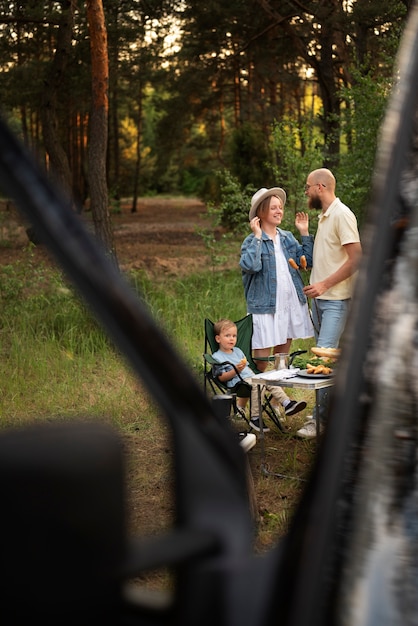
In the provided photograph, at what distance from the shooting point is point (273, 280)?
24.2ft

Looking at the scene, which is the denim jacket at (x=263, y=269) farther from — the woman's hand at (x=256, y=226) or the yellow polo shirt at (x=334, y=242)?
the yellow polo shirt at (x=334, y=242)

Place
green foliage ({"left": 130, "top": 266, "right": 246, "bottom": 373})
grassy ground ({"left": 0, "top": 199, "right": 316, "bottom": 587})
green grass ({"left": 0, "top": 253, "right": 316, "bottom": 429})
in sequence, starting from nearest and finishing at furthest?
grassy ground ({"left": 0, "top": 199, "right": 316, "bottom": 587}) < green grass ({"left": 0, "top": 253, "right": 316, "bottom": 429}) < green foliage ({"left": 130, "top": 266, "right": 246, "bottom": 373})

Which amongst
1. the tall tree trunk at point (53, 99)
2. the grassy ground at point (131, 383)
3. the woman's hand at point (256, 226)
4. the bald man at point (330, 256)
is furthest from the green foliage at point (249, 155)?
the bald man at point (330, 256)

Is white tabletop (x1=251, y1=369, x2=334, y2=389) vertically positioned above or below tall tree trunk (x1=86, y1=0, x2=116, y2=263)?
below

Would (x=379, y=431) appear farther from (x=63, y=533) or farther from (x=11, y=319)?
(x=11, y=319)

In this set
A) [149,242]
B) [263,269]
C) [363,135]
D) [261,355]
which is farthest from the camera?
[149,242]

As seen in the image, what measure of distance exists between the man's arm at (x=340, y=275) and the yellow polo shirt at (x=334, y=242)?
1.5 inches

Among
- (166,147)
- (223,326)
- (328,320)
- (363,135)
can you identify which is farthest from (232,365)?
(166,147)

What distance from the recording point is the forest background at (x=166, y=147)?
24.3 ft

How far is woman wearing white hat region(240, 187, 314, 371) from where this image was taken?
24.1 ft

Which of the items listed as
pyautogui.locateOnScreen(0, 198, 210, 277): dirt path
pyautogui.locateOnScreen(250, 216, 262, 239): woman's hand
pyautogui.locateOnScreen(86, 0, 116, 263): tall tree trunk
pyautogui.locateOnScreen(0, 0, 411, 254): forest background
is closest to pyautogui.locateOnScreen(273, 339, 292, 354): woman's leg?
pyautogui.locateOnScreen(250, 216, 262, 239): woman's hand

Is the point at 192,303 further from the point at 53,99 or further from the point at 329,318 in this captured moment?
the point at 53,99

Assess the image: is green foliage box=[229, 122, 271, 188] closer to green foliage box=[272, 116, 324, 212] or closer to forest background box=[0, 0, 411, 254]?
forest background box=[0, 0, 411, 254]

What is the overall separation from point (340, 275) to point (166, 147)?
26.3 meters
